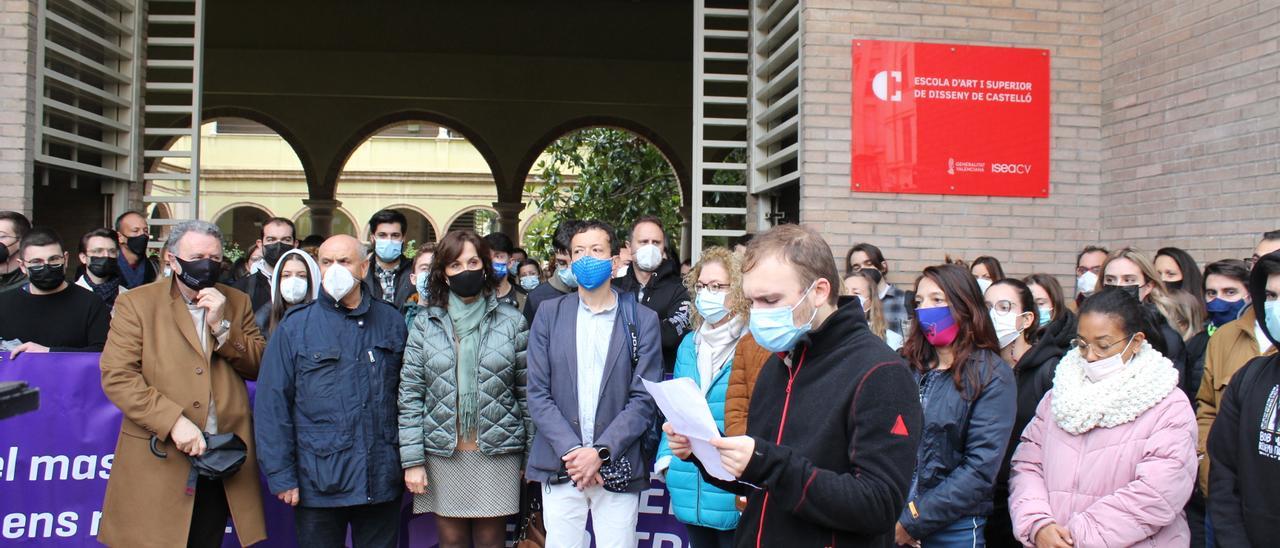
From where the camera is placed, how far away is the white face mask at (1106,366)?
11.4ft

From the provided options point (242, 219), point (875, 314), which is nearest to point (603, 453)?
point (875, 314)

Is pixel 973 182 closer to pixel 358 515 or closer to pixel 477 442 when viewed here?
pixel 477 442

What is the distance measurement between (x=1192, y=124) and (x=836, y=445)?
585 cm

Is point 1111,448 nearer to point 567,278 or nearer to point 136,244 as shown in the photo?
point 567,278

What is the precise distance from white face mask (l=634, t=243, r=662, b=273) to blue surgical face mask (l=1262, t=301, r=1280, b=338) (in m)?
3.18

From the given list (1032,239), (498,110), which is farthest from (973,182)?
(498,110)

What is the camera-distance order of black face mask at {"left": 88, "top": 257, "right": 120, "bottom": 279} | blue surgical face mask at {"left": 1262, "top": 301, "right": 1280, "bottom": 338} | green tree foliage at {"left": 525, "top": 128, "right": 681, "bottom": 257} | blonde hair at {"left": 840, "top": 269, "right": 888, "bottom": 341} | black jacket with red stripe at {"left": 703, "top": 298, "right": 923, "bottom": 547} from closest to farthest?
1. black jacket with red stripe at {"left": 703, "top": 298, "right": 923, "bottom": 547}
2. blue surgical face mask at {"left": 1262, "top": 301, "right": 1280, "bottom": 338}
3. blonde hair at {"left": 840, "top": 269, "right": 888, "bottom": 341}
4. black face mask at {"left": 88, "top": 257, "right": 120, "bottom": 279}
5. green tree foliage at {"left": 525, "top": 128, "right": 681, "bottom": 257}

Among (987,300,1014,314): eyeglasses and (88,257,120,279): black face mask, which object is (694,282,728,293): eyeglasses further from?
(88,257,120,279): black face mask

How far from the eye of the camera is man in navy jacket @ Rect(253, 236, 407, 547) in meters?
4.02

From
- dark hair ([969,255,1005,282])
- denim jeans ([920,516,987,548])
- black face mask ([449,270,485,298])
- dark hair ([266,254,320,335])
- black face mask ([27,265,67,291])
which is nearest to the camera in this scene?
denim jeans ([920,516,987,548])

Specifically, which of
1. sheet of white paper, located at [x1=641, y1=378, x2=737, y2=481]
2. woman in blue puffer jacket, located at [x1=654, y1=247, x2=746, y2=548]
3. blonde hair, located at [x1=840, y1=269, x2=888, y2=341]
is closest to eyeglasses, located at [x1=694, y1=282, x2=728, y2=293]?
woman in blue puffer jacket, located at [x1=654, y1=247, x2=746, y2=548]

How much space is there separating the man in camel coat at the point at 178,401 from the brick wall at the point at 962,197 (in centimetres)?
443

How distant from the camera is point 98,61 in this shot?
8.63m

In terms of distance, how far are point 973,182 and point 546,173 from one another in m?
9.50
